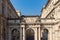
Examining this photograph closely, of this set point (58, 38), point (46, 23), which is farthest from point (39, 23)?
point (58, 38)

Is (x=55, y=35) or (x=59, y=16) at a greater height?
(x=59, y=16)

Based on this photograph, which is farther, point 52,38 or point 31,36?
point 31,36

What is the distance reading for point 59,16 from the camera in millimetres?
44656

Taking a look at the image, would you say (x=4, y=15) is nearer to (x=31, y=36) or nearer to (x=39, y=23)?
(x=39, y=23)

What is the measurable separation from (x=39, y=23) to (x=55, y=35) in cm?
343

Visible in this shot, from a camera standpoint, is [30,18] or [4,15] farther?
[30,18]

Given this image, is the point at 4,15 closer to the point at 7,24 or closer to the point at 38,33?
the point at 7,24

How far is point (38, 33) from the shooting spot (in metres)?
45.5

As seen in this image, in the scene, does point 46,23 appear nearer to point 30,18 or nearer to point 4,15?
point 4,15

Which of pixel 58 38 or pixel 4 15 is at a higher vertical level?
pixel 4 15

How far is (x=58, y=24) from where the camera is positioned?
44.3 meters

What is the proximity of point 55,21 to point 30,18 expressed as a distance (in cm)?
2537

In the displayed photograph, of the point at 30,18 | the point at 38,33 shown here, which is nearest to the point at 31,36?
the point at 30,18

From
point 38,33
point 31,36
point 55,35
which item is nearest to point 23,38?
point 38,33
